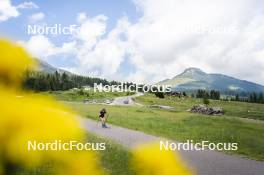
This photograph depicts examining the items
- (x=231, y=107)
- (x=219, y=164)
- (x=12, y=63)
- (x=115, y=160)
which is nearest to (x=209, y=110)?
(x=231, y=107)

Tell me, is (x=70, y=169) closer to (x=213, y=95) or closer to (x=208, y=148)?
(x=208, y=148)

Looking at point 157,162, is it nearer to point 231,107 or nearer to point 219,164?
point 219,164

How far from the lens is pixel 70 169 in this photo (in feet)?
2.05

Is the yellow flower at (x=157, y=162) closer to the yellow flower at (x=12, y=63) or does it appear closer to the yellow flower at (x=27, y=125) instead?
the yellow flower at (x=27, y=125)

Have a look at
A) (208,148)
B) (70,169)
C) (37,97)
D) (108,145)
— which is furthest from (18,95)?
(208,148)

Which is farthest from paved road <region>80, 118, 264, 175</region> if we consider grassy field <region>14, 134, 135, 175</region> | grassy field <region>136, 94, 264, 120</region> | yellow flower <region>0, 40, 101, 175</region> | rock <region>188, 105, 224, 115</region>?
grassy field <region>136, 94, 264, 120</region>

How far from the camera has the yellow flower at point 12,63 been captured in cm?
56

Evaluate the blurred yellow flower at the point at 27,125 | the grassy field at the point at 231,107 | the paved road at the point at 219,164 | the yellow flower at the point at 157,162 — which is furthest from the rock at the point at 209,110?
the blurred yellow flower at the point at 27,125

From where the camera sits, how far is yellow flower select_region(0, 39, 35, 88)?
56 cm

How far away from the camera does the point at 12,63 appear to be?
1.89 ft

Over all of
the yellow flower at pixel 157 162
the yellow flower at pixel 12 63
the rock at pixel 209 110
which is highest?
the yellow flower at pixel 12 63

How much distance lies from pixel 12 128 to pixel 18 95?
57mm

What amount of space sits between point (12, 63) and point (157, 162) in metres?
0.25

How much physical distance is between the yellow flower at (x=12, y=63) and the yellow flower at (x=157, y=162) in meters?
0.22
